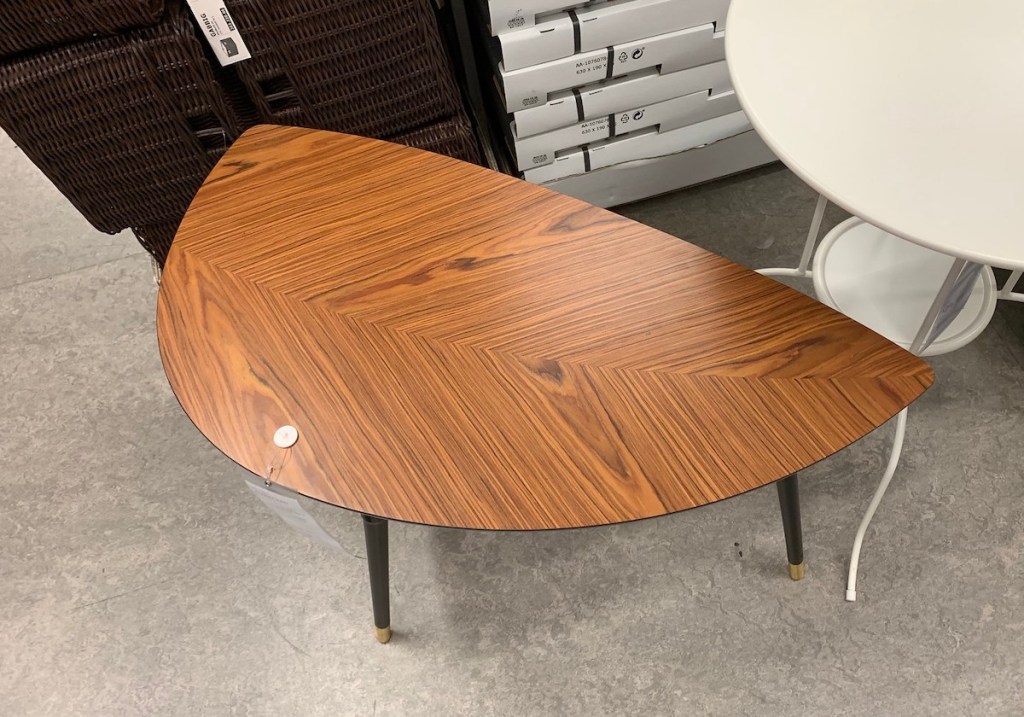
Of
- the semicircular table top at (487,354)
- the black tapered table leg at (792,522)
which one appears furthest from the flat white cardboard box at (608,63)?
the black tapered table leg at (792,522)

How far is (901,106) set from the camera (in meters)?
0.73

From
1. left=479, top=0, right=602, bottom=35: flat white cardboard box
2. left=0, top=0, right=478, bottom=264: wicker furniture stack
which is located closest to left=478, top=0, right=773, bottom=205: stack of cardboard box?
left=479, top=0, right=602, bottom=35: flat white cardboard box

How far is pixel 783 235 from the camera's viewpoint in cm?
144

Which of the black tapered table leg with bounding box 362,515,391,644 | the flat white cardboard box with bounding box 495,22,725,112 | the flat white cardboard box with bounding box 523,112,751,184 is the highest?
the flat white cardboard box with bounding box 495,22,725,112

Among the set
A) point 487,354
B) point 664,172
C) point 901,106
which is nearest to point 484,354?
point 487,354

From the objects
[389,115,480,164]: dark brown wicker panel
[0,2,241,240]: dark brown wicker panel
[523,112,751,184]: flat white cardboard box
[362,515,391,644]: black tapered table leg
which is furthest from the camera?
[523,112,751,184]: flat white cardboard box

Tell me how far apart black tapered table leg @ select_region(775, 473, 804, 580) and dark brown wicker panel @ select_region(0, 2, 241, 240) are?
36.9 inches

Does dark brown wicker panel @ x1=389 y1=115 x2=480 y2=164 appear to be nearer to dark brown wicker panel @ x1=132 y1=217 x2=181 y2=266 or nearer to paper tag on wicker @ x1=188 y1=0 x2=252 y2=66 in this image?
paper tag on wicker @ x1=188 y1=0 x2=252 y2=66

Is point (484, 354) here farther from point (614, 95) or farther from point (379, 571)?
point (614, 95)

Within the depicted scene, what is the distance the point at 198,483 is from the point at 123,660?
0.95 ft

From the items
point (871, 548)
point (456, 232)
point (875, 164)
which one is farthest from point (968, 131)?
point (871, 548)

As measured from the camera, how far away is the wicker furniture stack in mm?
962

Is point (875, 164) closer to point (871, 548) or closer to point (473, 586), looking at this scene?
point (871, 548)

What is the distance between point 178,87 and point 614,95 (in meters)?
0.68
